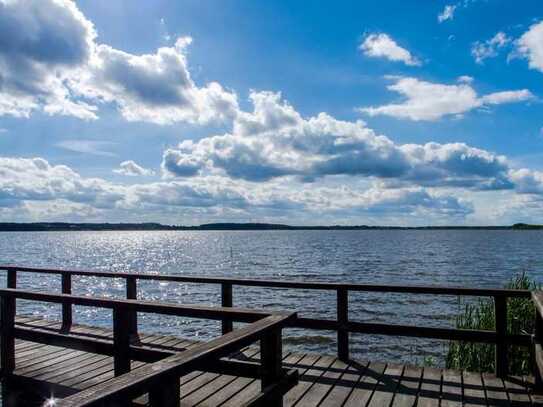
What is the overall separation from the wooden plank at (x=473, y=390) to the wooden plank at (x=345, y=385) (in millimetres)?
1253

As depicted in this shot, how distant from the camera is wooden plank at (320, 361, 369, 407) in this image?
501cm

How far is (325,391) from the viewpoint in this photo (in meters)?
5.31

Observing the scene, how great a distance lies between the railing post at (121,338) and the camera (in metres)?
4.33

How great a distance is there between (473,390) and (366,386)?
1239mm

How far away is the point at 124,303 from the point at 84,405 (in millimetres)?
2364

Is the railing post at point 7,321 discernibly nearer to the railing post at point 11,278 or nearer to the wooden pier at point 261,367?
the wooden pier at point 261,367

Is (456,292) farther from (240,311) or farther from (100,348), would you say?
(100,348)

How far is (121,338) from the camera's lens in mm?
4387

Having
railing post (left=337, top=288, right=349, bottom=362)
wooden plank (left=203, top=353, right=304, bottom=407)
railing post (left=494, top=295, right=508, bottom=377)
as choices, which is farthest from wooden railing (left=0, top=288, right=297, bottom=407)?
railing post (left=494, top=295, right=508, bottom=377)

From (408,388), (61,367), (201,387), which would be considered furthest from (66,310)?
(408,388)

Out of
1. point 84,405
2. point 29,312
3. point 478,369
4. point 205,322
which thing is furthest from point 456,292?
point 29,312

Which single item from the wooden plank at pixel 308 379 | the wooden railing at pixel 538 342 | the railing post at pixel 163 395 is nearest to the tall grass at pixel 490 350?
the wooden railing at pixel 538 342

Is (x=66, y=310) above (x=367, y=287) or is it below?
below

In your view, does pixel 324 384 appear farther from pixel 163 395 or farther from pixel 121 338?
pixel 163 395
